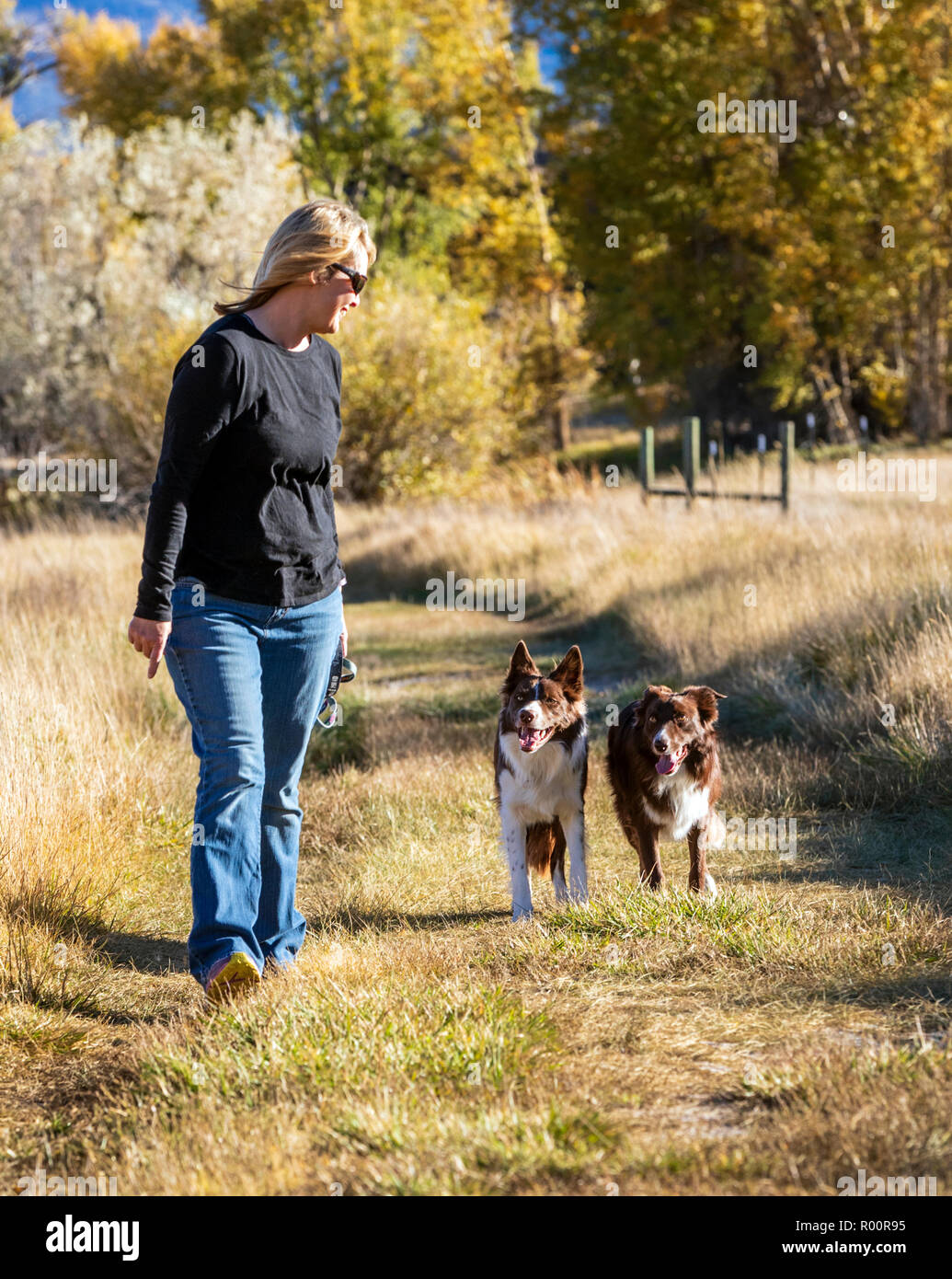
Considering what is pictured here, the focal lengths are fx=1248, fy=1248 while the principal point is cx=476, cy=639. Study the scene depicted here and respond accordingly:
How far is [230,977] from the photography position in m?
3.94

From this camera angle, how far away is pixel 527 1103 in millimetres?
3252

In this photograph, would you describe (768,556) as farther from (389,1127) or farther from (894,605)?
(389,1127)

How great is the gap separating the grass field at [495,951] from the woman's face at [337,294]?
7.08 ft

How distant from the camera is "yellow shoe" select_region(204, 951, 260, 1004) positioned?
392 cm

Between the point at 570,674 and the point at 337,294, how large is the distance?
199 centimetres

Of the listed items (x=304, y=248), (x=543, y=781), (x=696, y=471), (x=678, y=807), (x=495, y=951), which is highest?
(x=304, y=248)

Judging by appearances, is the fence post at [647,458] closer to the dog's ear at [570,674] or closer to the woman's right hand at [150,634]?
the dog's ear at [570,674]

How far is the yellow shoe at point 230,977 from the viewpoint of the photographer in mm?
3922

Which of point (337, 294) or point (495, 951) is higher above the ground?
point (337, 294)

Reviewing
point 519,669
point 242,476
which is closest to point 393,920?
point 519,669

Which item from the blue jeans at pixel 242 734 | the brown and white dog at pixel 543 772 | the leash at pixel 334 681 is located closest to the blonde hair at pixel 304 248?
the blue jeans at pixel 242 734

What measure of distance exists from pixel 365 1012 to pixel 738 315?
2737 centimetres

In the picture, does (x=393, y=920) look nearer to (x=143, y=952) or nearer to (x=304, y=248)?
(x=143, y=952)
